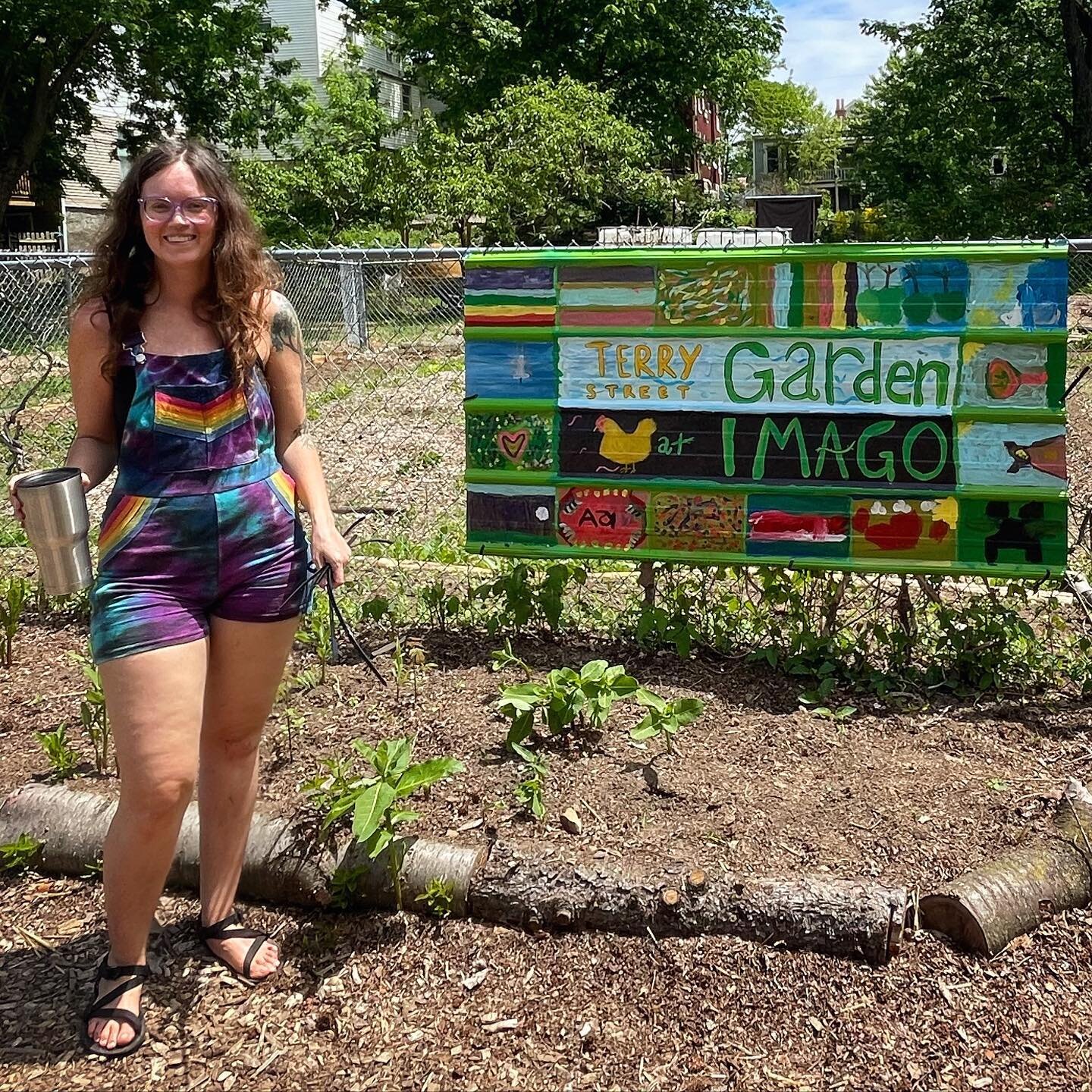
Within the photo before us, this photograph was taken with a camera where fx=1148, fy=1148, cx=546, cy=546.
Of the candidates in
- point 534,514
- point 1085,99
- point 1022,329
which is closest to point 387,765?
point 534,514

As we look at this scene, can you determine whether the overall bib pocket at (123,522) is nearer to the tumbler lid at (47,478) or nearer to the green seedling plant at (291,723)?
the tumbler lid at (47,478)

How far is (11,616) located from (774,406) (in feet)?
9.78

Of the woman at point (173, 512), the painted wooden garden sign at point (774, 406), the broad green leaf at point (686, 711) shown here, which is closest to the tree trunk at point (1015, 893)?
the broad green leaf at point (686, 711)

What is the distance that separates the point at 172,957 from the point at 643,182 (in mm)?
22212

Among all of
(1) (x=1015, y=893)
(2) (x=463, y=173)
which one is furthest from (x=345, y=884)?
(2) (x=463, y=173)

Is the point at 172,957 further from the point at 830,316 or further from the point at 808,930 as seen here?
the point at 830,316

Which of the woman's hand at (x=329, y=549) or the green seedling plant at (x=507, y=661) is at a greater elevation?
the woman's hand at (x=329, y=549)

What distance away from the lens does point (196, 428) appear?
2.35 metres

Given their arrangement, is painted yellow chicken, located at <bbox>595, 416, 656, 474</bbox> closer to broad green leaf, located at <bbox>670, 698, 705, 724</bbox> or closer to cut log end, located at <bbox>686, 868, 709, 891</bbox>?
broad green leaf, located at <bbox>670, 698, 705, 724</bbox>

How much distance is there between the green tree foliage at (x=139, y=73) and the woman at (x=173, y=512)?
59.1 ft

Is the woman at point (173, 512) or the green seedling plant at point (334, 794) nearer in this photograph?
the woman at point (173, 512)

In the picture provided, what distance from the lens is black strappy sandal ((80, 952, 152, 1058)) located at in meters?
2.38

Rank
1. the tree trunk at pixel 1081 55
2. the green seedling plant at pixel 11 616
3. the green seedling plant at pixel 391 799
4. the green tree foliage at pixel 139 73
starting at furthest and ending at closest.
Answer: the tree trunk at pixel 1081 55 < the green tree foliage at pixel 139 73 < the green seedling plant at pixel 11 616 < the green seedling plant at pixel 391 799

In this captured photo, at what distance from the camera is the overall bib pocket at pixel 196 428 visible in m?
2.34
